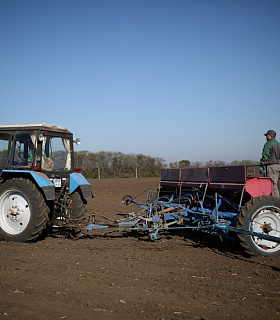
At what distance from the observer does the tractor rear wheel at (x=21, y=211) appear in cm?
653

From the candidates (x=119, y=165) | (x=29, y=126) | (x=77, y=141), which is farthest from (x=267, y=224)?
(x=119, y=165)

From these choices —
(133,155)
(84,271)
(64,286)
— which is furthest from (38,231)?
(133,155)

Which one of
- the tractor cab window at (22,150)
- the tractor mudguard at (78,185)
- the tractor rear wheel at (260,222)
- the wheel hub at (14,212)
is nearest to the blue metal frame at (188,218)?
the tractor rear wheel at (260,222)

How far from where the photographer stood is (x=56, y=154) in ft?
24.5

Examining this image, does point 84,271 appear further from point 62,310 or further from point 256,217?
point 256,217

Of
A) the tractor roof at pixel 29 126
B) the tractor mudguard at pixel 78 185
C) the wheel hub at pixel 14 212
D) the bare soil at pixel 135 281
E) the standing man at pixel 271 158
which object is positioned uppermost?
the tractor roof at pixel 29 126

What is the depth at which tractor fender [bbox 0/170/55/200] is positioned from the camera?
6551 millimetres

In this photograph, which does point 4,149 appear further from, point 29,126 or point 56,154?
point 56,154

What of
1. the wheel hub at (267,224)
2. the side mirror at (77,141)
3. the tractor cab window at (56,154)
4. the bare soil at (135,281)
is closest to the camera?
the bare soil at (135,281)

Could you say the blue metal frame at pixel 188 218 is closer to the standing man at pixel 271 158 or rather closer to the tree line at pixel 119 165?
the standing man at pixel 271 158

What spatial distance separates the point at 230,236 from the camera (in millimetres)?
6043

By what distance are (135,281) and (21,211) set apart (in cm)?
321

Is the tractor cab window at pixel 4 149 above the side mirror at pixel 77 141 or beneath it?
beneath

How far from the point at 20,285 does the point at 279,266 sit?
3514 mm
